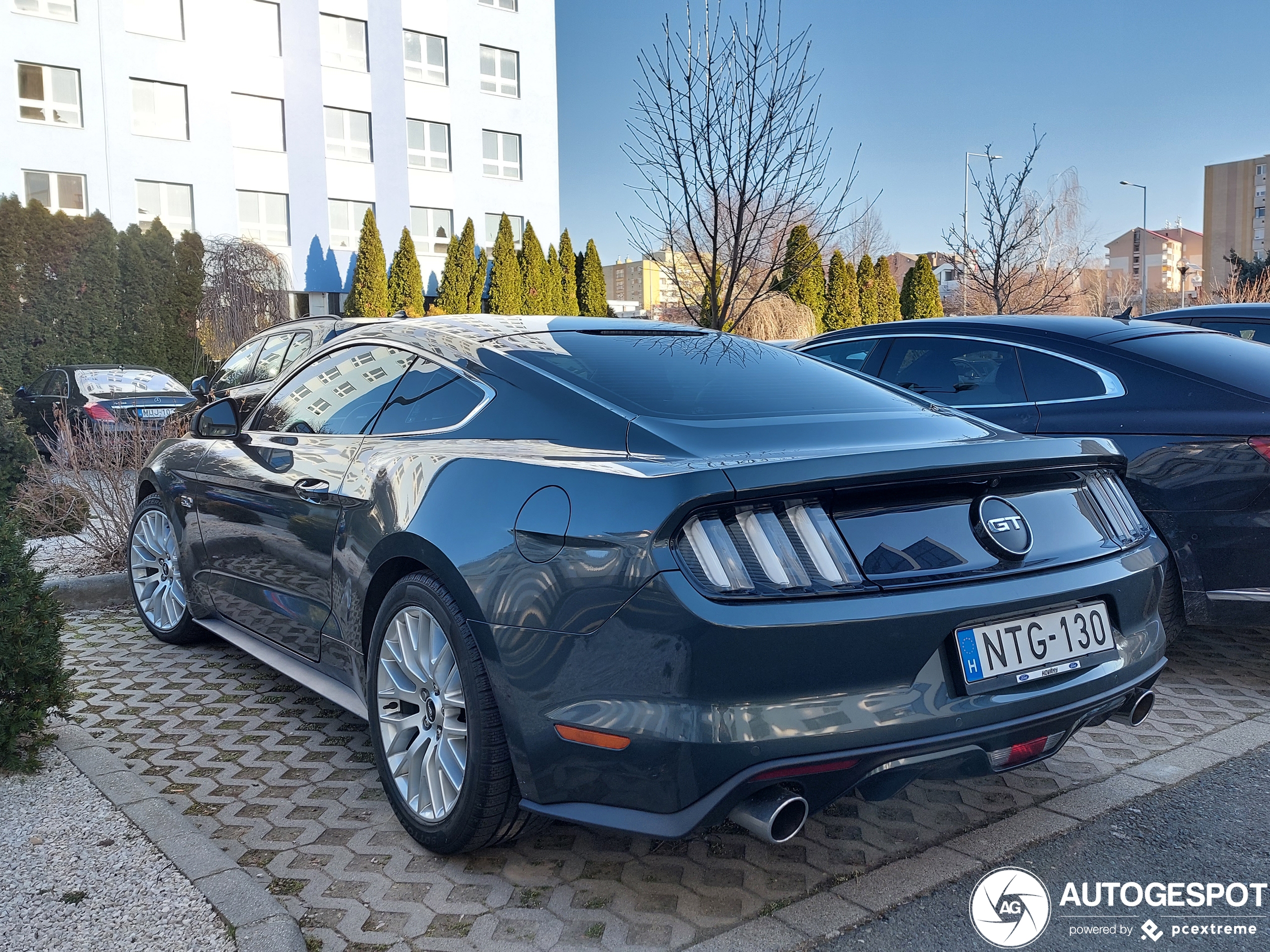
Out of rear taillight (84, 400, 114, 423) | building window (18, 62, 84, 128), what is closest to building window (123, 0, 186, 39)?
building window (18, 62, 84, 128)

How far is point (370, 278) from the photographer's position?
111 ft

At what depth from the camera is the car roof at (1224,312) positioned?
764 cm

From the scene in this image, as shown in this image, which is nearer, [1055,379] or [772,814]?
[772,814]

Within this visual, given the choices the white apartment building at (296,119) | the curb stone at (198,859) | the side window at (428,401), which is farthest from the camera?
the white apartment building at (296,119)

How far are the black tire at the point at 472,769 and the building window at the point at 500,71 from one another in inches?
1486

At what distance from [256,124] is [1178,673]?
33193 mm

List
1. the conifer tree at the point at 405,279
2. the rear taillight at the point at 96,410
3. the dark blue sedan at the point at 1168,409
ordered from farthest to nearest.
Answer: the conifer tree at the point at 405,279
the rear taillight at the point at 96,410
the dark blue sedan at the point at 1168,409

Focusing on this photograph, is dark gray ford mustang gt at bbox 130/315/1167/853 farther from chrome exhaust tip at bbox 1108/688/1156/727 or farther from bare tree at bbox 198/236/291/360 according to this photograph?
bare tree at bbox 198/236/291/360

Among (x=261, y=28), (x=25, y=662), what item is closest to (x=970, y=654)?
(x=25, y=662)

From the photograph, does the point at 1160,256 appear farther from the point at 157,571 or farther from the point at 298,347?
the point at 157,571

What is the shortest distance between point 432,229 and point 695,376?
116 ft

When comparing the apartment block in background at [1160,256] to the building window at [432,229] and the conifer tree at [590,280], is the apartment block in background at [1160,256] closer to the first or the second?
the conifer tree at [590,280]

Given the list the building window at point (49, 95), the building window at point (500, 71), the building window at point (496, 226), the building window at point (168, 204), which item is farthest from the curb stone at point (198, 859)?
the building window at point (500, 71)

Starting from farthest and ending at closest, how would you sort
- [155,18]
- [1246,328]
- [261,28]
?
[261,28]
[155,18]
[1246,328]
